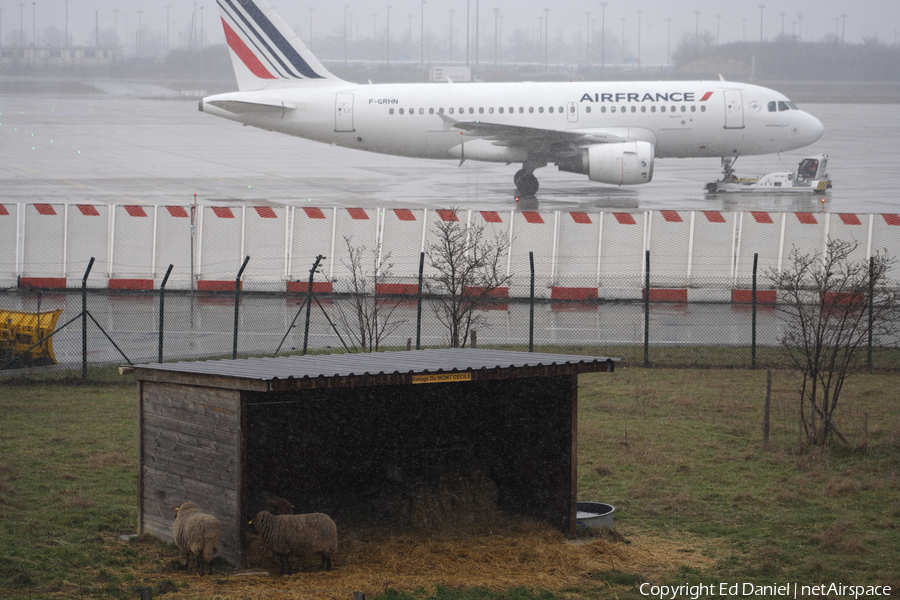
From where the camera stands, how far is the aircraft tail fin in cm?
3866

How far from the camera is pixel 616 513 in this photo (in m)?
10.4

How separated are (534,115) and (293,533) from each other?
1191 inches

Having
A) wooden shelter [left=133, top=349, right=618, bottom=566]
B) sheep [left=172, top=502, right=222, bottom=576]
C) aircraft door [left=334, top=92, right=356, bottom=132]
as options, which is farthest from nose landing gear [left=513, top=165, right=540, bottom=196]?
sheep [left=172, top=502, right=222, bottom=576]

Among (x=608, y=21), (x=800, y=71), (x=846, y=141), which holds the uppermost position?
(x=608, y=21)

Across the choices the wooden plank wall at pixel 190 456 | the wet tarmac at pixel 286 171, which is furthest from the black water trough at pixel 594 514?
the wet tarmac at pixel 286 171

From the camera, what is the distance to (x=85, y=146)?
2405 inches

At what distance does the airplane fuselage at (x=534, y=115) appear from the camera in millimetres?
35188

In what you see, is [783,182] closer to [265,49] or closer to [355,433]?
[265,49]

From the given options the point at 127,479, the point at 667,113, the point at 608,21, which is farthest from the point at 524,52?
the point at 127,479

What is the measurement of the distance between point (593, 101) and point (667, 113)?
9.08 feet

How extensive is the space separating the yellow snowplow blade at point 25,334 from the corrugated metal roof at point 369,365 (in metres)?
8.26

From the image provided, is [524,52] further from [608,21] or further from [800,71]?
[800,71]

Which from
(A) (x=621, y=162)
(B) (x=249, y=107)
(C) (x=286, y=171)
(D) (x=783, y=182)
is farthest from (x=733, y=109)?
(C) (x=286, y=171)

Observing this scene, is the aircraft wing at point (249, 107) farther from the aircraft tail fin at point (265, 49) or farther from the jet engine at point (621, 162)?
the jet engine at point (621, 162)
